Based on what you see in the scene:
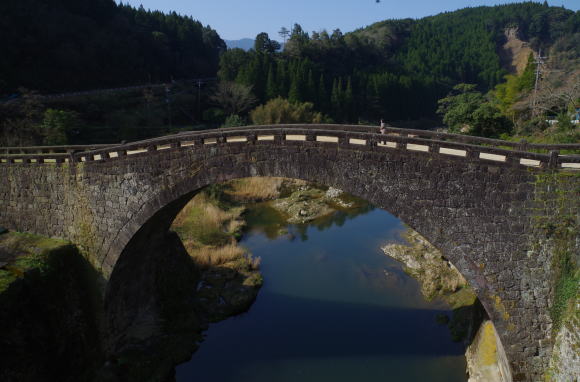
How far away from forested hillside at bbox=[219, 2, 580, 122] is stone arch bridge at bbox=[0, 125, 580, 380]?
41.7 meters

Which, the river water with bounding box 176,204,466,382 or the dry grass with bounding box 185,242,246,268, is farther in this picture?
the dry grass with bounding box 185,242,246,268

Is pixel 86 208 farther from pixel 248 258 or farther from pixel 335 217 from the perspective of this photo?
pixel 335 217

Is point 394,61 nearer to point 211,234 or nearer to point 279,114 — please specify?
point 279,114

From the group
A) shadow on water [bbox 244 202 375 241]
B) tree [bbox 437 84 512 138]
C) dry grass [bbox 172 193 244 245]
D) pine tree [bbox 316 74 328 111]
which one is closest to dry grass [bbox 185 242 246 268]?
dry grass [bbox 172 193 244 245]

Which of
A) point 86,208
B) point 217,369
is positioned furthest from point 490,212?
point 86,208

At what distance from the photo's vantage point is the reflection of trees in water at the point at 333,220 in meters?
28.0

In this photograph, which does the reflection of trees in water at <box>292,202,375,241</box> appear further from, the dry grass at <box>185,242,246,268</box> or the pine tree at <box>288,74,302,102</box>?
the pine tree at <box>288,74,302,102</box>

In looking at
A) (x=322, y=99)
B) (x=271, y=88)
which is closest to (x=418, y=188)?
(x=271, y=88)

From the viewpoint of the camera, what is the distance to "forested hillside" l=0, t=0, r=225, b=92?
46.4m

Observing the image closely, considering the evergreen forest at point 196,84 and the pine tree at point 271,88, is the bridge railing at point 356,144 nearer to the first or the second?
the evergreen forest at point 196,84

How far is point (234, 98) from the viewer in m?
51.1

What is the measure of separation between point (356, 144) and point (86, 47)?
5567cm

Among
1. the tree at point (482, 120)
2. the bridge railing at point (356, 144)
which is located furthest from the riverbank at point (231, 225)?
the tree at point (482, 120)

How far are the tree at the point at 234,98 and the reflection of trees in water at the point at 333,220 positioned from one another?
2575cm
